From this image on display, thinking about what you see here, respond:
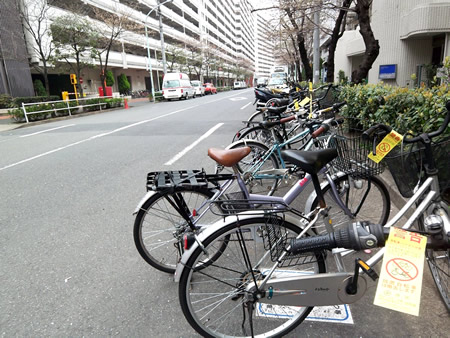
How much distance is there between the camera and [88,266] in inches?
117

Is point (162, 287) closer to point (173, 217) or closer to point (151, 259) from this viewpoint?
point (151, 259)

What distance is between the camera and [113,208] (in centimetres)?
425

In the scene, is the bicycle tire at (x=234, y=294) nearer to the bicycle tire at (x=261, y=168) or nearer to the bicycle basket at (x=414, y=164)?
the bicycle basket at (x=414, y=164)

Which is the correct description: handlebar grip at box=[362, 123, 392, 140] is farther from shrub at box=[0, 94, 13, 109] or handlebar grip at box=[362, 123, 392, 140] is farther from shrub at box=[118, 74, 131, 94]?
shrub at box=[118, 74, 131, 94]

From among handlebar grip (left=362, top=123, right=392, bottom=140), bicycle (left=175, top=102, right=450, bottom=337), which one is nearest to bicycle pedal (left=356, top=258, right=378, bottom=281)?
bicycle (left=175, top=102, right=450, bottom=337)

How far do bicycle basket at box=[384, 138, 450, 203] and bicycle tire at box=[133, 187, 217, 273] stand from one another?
144 cm

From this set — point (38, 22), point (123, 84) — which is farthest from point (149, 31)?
point (38, 22)

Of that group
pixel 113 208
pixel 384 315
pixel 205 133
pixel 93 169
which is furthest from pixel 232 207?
pixel 205 133

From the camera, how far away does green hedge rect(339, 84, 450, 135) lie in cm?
322

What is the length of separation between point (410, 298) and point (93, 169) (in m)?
5.80

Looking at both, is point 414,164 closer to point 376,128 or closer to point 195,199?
point 376,128

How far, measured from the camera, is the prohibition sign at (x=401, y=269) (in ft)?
4.65

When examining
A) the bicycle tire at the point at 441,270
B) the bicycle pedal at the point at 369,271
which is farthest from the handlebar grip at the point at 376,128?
the bicycle tire at the point at 441,270

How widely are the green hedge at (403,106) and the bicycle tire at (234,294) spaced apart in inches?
50.1
